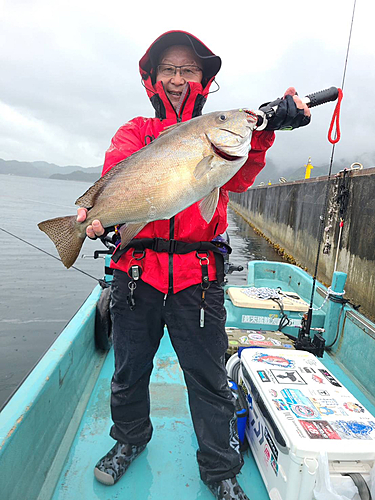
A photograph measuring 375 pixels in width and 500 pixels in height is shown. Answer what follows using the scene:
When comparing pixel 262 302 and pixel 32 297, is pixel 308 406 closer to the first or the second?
pixel 262 302

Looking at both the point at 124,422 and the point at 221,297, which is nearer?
the point at 221,297

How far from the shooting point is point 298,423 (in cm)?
218

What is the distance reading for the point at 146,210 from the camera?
2.10 meters

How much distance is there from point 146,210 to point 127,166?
0.33 meters

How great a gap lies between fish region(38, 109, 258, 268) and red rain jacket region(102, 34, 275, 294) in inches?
8.0

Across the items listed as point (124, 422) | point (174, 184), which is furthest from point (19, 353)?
point (174, 184)

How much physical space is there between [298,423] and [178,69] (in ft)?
8.41

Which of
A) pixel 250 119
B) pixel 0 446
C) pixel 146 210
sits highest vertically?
pixel 250 119

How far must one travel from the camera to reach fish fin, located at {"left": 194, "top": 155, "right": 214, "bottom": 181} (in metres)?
2.05

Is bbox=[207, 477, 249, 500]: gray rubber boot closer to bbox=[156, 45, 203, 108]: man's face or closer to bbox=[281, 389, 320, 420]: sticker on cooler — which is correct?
bbox=[281, 389, 320, 420]: sticker on cooler

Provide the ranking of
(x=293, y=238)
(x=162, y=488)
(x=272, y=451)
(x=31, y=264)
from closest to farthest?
1. (x=272, y=451)
2. (x=162, y=488)
3. (x=31, y=264)
4. (x=293, y=238)

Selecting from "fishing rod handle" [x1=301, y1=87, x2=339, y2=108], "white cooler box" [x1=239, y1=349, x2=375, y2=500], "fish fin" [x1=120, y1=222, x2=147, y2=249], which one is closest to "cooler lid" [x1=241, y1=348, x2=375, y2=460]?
"white cooler box" [x1=239, y1=349, x2=375, y2=500]

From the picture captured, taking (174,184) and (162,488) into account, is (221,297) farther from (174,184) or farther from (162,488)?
(162,488)

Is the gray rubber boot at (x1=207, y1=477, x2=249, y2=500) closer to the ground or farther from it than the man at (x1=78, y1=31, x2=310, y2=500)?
closer to the ground
